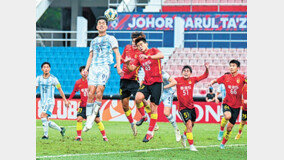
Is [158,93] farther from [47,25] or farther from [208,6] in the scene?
[47,25]

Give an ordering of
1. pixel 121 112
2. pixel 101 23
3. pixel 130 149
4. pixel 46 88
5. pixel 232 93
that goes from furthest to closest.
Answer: pixel 121 112 < pixel 46 88 < pixel 232 93 < pixel 130 149 < pixel 101 23

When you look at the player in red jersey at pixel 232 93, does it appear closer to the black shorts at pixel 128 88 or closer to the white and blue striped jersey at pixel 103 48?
the black shorts at pixel 128 88

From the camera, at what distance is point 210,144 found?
11633 mm

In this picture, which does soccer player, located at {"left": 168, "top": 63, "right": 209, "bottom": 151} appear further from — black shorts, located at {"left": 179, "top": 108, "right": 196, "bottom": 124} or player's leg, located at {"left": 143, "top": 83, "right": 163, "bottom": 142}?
player's leg, located at {"left": 143, "top": 83, "right": 163, "bottom": 142}

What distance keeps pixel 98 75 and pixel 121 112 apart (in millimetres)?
10325

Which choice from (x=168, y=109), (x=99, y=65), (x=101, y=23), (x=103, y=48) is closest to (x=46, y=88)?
(x=99, y=65)

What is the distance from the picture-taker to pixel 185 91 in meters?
10.7

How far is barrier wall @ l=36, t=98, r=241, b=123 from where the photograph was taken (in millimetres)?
19344

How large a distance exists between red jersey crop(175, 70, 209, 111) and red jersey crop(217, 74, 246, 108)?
1.67ft

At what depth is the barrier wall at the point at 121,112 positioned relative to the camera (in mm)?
19344

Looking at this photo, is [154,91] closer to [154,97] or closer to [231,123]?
[154,97]

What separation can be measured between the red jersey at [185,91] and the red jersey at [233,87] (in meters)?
0.51

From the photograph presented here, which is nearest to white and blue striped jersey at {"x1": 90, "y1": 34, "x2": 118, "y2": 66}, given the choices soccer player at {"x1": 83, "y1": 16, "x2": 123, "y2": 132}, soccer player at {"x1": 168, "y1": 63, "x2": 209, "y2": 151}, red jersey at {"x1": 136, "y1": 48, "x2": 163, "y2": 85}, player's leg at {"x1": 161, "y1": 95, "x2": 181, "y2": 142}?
soccer player at {"x1": 83, "y1": 16, "x2": 123, "y2": 132}
